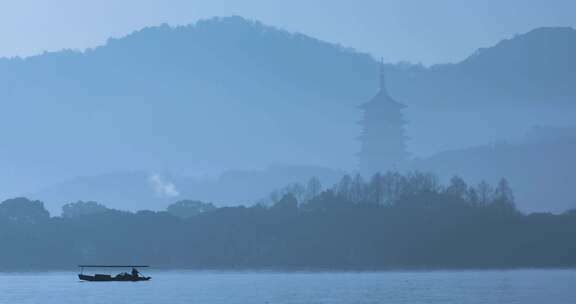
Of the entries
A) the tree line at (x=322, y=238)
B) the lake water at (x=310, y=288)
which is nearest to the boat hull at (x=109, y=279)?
the lake water at (x=310, y=288)

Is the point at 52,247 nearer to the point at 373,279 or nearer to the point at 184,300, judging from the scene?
the point at 373,279

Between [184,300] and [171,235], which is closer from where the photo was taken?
[184,300]

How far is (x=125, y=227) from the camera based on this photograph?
7156 inches

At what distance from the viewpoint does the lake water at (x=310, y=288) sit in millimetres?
111625

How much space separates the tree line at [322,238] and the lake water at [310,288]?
2.75 metres

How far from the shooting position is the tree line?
17512cm

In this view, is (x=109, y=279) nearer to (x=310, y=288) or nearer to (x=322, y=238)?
(x=310, y=288)

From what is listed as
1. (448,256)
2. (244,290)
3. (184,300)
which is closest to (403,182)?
(448,256)

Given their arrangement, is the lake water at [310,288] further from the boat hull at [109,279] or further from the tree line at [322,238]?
the tree line at [322,238]

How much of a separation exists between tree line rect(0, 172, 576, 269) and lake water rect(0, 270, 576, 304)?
2746 mm

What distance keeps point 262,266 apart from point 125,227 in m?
19.3

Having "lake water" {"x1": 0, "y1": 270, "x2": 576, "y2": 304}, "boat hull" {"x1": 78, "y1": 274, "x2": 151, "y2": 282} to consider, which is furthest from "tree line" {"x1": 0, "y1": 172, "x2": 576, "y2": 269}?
"boat hull" {"x1": 78, "y1": 274, "x2": 151, "y2": 282}

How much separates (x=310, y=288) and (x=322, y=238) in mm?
46214

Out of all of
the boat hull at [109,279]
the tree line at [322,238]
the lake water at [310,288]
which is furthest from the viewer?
the tree line at [322,238]
